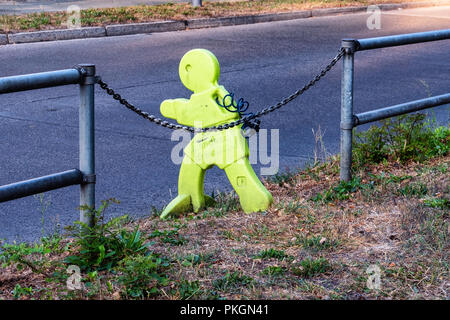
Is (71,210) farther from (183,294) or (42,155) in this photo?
(183,294)

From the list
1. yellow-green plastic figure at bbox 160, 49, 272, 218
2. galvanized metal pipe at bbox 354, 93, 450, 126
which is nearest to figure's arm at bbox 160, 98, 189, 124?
yellow-green plastic figure at bbox 160, 49, 272, 218

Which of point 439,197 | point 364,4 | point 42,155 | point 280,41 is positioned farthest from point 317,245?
point 364,4

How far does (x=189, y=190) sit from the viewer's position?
4859 millimetres

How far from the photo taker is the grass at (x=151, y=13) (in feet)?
42.9

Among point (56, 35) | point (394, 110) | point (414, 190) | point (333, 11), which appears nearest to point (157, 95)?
point (394, 110)

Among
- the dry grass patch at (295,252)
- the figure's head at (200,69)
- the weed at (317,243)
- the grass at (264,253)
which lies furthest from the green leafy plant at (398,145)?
the weed at (317,243)

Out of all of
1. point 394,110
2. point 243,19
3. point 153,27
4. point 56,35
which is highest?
point 243,19

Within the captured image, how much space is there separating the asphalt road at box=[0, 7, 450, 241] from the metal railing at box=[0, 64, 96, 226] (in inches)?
39.0

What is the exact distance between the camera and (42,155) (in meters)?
6.39

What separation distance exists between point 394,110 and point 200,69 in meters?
1.57

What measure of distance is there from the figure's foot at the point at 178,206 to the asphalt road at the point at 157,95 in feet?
1.43

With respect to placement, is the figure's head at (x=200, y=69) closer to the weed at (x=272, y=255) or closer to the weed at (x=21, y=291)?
the weed at (x=272, y=255)

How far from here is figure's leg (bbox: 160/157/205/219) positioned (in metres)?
4.79

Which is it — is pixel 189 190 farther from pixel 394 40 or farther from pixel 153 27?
pixel 153 27
